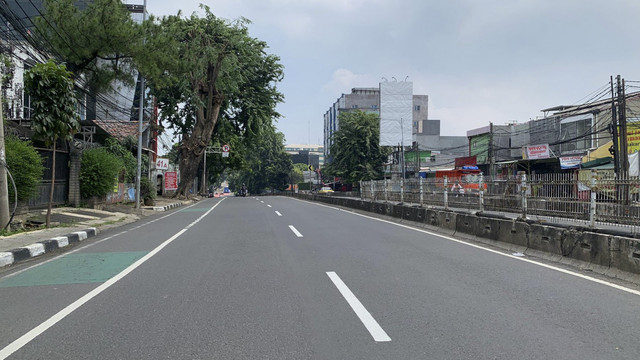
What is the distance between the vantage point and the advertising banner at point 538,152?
98.8 feet

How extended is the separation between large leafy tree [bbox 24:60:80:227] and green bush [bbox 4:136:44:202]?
1337 millimetres

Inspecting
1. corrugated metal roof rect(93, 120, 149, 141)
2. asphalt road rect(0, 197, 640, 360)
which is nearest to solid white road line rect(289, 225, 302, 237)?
asphalt road rect(0, 197, 640, 360)

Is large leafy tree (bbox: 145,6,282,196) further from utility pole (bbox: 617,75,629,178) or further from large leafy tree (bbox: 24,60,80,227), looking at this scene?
utility pole (bbox: 617,75,629,178)

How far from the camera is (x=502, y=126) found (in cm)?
4231

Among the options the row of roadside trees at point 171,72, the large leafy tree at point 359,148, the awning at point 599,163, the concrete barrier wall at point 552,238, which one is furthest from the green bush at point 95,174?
the large leafy tree at point 359,148

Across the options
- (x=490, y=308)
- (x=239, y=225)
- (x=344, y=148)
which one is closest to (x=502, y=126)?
(x=344, y=148)

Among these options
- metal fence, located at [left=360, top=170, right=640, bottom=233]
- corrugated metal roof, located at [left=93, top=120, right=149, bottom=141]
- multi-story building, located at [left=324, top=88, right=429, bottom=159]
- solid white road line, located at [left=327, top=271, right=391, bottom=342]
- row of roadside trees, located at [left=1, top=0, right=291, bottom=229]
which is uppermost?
multi-story building, located at [left=324, top=88, right=429, bottom=159]

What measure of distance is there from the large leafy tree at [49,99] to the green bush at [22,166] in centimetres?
134

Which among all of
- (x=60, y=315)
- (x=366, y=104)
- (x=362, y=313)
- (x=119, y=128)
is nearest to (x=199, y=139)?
(x=119, y=128)

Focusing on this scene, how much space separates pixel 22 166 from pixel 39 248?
5.01 m

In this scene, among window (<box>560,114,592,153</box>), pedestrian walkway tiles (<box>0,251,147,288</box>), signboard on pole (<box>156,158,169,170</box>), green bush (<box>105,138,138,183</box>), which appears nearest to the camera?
pedestrian walkway tiles (<box>0,251,147,288</box>)

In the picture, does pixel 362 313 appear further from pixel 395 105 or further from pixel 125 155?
pixel 395 105

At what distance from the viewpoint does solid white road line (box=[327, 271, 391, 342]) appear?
3953 millimetres

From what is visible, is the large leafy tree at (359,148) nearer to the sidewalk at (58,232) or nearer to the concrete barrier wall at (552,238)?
the sidewalk at (58,232)
